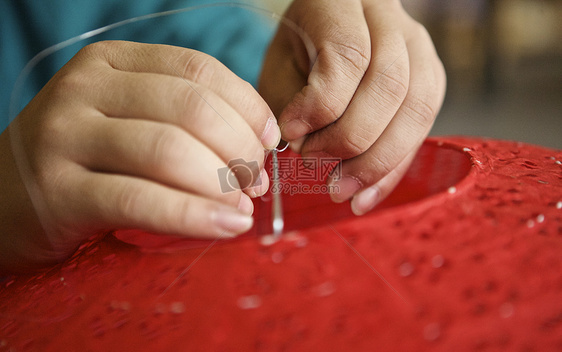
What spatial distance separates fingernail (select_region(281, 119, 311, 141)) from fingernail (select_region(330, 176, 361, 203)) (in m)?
0.04

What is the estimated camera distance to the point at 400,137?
261 millimetres

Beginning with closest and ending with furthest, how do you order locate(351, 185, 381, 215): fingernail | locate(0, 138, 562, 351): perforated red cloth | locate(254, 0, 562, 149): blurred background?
locate(0, 138, 562, 351): perforated red cloth
locate(351, 185, 381, 215): fingernail
locate(254, 0, 562, 149): blurred background

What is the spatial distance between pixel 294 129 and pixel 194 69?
7cm

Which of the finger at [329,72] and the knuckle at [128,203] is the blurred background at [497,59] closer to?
the finger at [329,72]

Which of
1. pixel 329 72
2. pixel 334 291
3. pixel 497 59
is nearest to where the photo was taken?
pixel 334 291

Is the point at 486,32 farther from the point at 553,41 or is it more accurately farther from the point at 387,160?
the point at 387,160

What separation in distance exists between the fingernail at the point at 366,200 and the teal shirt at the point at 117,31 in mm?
92

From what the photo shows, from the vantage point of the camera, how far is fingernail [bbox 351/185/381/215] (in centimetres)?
24

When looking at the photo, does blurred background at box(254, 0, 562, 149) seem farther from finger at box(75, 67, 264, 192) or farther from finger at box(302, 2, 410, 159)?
finger at box(75, 67, 264, 192)

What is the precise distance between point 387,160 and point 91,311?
18 cm

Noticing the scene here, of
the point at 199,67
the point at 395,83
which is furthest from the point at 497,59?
the point at 199,67

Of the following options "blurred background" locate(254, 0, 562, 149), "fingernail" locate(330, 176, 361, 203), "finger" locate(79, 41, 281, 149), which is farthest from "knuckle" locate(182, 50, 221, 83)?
"blurred background" locate(254, 0, 562, 149)

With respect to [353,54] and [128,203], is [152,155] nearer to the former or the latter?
[128,203]

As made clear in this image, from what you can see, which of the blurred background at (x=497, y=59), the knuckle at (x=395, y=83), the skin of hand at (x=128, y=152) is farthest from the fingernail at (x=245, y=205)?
the blurred background at (x=497, y=59)
